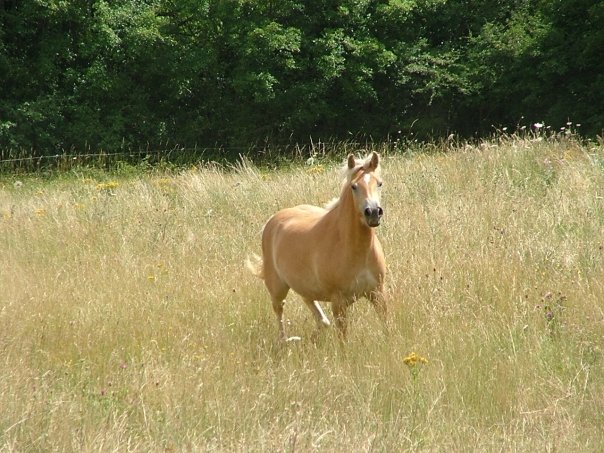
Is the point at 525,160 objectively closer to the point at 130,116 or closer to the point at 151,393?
the point at 151,393

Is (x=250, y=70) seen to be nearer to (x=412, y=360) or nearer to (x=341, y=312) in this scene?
(x=341, y=312)

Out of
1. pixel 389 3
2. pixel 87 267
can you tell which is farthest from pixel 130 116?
pixel 87 267

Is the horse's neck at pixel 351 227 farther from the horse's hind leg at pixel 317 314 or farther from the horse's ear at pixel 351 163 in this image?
the horse's hind leg at pixel 317 314

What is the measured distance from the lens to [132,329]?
6.64 metres

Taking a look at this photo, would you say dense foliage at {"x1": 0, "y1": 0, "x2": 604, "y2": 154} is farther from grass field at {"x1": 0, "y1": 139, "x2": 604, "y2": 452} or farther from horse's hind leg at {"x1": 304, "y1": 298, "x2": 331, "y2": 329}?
horse's hind leg at {"x1": 304, "y1": 298, "x2": 331, "y2": 329}

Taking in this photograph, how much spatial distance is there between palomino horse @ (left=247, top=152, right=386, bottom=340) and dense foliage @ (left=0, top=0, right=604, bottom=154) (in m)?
16.1

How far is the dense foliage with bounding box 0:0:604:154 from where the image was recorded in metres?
22.3

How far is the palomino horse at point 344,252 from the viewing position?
5855 millimetres

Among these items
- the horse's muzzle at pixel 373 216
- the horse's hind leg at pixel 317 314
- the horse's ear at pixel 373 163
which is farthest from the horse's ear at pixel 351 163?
the horse's hind leg at pixel 317 314

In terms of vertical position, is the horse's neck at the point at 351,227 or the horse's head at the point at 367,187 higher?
the horse's head at the point at 367,187

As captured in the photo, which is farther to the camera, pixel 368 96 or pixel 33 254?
pixel 368 96

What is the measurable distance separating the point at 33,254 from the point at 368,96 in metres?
14.8

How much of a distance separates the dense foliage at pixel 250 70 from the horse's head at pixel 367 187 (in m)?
16.4

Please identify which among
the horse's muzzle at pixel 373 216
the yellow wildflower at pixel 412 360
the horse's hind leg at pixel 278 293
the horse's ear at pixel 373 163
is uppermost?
the horse's ear at pixel 373 163
